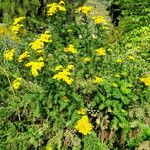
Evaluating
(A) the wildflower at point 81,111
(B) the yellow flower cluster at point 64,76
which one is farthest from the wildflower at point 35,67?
(A) the wildflower at point 81,111

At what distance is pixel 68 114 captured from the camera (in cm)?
456

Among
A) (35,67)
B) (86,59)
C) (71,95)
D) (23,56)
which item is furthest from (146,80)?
(23,56)

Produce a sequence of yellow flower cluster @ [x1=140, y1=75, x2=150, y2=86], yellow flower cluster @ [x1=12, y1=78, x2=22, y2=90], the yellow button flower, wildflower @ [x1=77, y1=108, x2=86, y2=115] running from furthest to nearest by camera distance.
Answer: the yellow button flower < yellow flower cluster @ [x1=12, y1=78, x2=22, y2=90] < yellow flower cluster @ [x1=140, y1=75, x2=150, y2=86] < wildflower @ [x1=77, y1=108, x2=86, y2=115]

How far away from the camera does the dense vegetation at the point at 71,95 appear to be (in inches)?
181

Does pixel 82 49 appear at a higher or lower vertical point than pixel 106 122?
higher

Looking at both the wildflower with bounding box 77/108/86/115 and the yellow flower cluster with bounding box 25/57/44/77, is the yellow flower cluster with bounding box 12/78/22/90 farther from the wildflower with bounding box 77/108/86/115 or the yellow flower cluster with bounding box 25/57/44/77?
the wildflower with bounding box 77/108/86/115

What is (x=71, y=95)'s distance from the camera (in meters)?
4.53

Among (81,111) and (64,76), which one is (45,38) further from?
(81,111)

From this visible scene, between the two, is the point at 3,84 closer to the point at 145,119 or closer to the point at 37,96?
the point at 37,96

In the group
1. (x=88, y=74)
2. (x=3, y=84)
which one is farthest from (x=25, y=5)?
(x=88, y=74)

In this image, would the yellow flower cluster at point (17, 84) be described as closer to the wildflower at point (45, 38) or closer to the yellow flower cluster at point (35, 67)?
the yellow flower cluster at point (35, 67)

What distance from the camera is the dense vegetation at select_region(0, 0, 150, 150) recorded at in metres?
4.59

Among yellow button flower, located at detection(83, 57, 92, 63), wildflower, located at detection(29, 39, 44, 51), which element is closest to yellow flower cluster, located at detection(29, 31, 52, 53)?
wildflower, located at detection(29, 39, 44, 51)

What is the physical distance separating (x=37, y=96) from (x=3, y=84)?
2.71ft
